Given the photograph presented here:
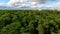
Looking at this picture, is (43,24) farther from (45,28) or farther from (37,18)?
(37,18)

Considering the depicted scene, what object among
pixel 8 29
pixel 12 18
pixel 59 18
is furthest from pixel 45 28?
pixel 12 18

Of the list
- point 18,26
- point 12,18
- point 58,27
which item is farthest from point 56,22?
point 12,18

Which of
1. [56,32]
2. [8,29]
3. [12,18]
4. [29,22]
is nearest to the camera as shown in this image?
[56,32]

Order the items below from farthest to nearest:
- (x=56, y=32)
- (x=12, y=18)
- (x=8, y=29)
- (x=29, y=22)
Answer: (x=12, y=18), (x=29, y=22), (x=8, y=29), (x=56, y=32)

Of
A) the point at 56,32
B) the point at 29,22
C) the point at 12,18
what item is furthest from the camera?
the point at 12,18

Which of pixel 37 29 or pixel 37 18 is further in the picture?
pixel 37 18

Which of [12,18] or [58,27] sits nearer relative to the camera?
[58,27]

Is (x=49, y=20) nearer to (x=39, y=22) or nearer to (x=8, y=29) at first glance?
(x=39, y=22)
